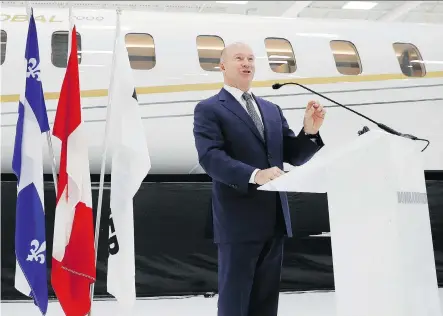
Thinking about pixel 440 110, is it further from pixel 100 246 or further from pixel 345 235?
pixel 345 235

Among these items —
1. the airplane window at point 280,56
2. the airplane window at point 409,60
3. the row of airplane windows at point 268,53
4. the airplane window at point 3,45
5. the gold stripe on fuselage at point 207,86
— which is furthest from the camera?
the airplane window at point 409,60

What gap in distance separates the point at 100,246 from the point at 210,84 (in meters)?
2.28

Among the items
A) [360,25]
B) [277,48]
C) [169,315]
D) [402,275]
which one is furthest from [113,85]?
[360,25]

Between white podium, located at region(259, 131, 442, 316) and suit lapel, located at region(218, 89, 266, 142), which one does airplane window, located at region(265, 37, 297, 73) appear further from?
white podium, located at region(259, 131, 442, 316)

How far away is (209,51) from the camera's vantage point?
7.00 m

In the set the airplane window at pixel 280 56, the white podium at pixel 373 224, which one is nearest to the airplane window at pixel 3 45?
the airplane window at pixel 280 56

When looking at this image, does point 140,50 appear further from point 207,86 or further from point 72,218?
point 72,218

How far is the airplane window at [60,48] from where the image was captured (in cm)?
654

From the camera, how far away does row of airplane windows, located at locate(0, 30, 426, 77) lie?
6672mm

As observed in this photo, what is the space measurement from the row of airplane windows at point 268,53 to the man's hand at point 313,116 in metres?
4.31

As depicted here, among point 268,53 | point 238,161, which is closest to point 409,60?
point 268,53

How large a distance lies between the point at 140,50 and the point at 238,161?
15.2 ft

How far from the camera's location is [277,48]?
7.23 meters

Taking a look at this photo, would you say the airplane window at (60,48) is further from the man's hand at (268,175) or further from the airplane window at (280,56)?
the man's hand at (268,175)
